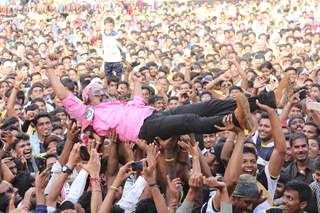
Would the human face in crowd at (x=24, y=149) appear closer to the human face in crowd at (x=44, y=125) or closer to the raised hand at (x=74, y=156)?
the human face in crowd at (x=44, y=125)

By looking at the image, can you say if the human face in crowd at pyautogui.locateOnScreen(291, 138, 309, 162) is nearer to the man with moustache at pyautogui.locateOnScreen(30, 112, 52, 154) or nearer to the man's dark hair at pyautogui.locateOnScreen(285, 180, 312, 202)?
the man's dark hair at pyautogui.locateOnScreen(285, 180, 312, 202)

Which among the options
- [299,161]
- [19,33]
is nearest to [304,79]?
[299,161]

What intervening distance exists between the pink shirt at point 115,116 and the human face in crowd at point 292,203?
142 cm

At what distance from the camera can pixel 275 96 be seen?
6.16 m

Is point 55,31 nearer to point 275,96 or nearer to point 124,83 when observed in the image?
point 124,83

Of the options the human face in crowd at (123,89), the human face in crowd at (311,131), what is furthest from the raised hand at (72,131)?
the human face in crowd at (123,89)

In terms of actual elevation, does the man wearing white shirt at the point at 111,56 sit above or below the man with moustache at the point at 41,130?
below

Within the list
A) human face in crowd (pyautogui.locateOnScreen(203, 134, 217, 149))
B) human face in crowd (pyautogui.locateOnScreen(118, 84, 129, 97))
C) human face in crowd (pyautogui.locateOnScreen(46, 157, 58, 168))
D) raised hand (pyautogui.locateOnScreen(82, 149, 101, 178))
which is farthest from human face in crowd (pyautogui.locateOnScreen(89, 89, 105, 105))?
human face in crowd (pyautogui.locateOnScreen(118, 84, 129, 97))

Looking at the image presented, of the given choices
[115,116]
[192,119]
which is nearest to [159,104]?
[115,116]

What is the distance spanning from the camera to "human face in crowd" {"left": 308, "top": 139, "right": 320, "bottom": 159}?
7.02 m

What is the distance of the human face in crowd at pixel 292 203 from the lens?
5.36 meters

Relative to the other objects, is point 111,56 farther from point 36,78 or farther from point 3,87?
point 3,87

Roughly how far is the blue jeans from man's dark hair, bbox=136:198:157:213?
7210 mm

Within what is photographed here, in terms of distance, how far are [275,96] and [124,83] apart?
4037 mm
